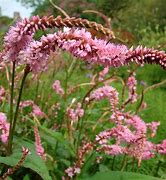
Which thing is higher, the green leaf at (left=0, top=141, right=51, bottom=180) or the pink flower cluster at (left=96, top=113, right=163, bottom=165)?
the pink flower cluster at (left=96, top=113, right=163, bottom=165)

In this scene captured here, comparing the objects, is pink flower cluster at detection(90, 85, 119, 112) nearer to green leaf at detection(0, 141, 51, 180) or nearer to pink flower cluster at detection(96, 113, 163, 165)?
pink flower cluster at detection(96, 113, 163, 165)

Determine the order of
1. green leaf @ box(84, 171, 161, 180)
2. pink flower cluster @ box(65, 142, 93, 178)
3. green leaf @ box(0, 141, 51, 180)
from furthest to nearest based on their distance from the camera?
pink flower cluster @ box(65, 142, 93, 178), green leaf @ box(84, 171, 161, 180), green leaf @ box(0, 141, 51, 180)

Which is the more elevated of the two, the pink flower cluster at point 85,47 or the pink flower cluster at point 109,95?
the pink flower cluster at point 109,95

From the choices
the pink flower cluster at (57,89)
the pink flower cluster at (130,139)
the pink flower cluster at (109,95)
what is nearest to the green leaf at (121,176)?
the pink flower cluster at (130,139)

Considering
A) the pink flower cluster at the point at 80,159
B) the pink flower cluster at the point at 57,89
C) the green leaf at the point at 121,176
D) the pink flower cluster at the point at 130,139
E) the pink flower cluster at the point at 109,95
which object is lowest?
the green leaf at the point at 121,176

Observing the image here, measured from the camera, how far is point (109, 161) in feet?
8.33

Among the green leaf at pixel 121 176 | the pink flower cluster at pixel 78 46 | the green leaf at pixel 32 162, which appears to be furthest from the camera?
the green leaf at pixel 121 176

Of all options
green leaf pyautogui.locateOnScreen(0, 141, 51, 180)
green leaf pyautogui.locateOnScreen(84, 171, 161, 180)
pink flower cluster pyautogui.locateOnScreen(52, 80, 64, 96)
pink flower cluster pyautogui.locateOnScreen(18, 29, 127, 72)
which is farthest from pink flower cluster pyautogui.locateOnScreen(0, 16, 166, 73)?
pink flower cluster pyautogui.locateOnScreen(52, 80, 64, 96)

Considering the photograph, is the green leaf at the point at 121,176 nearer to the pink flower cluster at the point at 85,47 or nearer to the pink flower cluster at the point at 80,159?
the pink flower cluster at the point at 80,159

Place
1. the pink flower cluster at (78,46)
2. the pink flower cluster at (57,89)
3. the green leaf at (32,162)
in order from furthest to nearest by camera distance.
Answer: the pink flower cluster at (57,89) → the green leaf at (32,162) → the pink flower cluster at (78,46)

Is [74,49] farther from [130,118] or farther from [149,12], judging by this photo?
[149,12]

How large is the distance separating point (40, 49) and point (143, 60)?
0.19 metres

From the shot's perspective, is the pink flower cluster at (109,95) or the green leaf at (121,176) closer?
the green leaf at (121,176)

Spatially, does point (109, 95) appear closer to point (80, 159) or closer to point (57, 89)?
point (80, 159)
